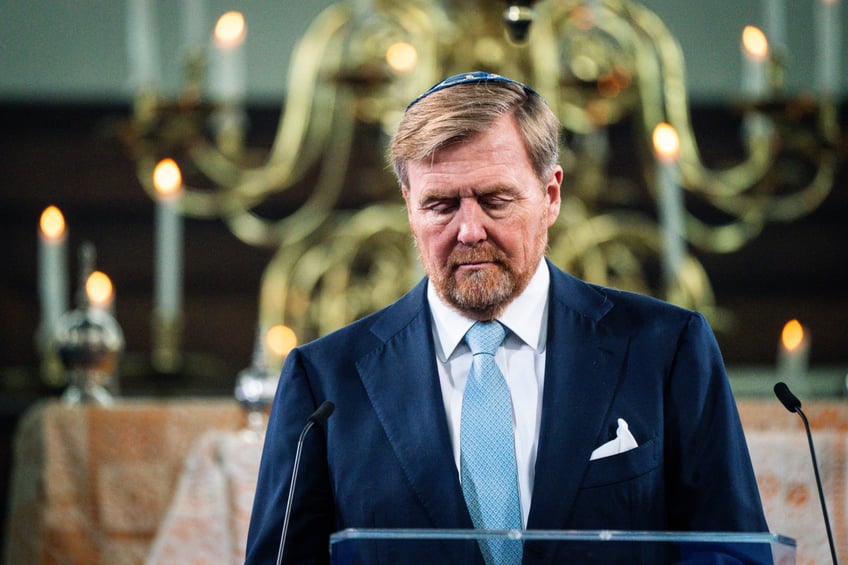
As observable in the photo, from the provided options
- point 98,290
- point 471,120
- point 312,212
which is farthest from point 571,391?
point 312,212

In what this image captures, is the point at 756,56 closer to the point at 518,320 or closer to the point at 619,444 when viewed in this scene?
the point at 518,320

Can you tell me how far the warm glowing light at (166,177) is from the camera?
2.93m

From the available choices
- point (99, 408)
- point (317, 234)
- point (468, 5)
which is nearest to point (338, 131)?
point (317, 234)

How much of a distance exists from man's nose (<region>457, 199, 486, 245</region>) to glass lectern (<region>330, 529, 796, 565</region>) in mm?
437

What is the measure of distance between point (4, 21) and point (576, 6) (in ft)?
9.46

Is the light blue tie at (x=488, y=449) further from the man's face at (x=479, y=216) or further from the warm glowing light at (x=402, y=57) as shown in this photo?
the warm glowing light at (x=402, y=57)

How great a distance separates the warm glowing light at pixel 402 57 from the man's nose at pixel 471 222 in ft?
5.09

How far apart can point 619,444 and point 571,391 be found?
87 millimetres

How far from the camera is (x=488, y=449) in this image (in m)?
1.62

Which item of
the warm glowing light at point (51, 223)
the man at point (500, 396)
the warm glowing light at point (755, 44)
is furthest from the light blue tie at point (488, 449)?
the warm glowing light at point (51, 223)

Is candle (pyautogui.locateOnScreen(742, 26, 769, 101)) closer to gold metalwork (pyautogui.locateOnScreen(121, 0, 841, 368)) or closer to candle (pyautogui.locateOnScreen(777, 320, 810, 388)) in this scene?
gold metalwork (pyautogui.locateOnScreen(121, 0, 841, 368))

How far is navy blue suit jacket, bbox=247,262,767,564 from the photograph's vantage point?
5.15 ft

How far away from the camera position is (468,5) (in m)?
3.04

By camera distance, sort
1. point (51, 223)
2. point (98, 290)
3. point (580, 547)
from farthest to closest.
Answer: point (98, 290), point (51, 223), point (580, 547)
